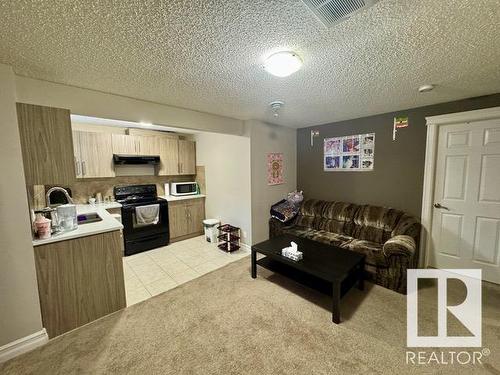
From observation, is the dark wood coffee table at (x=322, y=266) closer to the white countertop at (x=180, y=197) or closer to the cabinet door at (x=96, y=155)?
the white countertop at (x=180, y=197)

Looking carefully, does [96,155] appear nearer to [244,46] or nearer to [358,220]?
[244,46]

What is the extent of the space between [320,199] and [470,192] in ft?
6.40

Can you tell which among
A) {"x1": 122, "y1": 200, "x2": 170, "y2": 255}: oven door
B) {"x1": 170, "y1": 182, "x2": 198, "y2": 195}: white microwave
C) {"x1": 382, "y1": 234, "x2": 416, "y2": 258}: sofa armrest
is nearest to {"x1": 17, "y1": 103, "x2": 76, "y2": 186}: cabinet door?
{"x1": 122, "y1": 200, "x2": 170, "y2": 255}: oven door

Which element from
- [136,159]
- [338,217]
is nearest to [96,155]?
[136,159]

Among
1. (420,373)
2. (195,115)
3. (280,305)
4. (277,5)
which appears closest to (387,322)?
(420,373)

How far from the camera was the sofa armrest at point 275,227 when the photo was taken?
3514mm

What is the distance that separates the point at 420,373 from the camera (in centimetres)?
143

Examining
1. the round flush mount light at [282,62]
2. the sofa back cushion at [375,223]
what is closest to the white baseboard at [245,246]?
the sofa back cushion at [375,223]

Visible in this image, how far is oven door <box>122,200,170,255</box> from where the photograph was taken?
343 centimetres

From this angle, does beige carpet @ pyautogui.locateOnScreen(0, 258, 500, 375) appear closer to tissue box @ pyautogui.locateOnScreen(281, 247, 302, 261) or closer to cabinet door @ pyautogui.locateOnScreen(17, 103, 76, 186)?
tissue box @ pyautogui.locateOnScreen(281, 247, 302, 261)

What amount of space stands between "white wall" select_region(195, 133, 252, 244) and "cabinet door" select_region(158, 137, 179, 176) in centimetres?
49

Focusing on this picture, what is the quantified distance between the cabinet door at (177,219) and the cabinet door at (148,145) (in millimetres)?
1088

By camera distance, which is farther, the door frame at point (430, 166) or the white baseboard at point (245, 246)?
the white baseboard at point (245, 246)

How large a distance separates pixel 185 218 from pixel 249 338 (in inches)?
113
